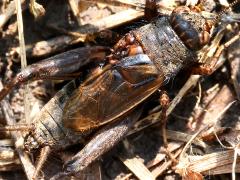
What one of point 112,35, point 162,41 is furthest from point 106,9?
point 162,41

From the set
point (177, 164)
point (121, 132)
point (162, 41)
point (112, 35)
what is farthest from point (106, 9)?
point (177, 164)

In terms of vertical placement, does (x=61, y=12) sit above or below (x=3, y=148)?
above

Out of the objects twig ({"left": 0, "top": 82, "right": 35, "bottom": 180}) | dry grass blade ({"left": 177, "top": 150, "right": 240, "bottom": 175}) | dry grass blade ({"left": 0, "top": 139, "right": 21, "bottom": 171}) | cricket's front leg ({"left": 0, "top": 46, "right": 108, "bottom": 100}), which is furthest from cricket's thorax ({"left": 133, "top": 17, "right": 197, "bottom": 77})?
dry grass blade ({"left": 0, "top": 139, "right": 21, "bottom": 171})

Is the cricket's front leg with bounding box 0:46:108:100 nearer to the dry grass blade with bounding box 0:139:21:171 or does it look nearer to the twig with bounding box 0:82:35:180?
the twig with bounding box 0:82:35:180

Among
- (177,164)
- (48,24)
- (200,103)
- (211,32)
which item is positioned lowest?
(177,164)

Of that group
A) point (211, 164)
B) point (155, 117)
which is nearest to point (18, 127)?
point (155, 117)

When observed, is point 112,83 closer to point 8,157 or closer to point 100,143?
point 100,143

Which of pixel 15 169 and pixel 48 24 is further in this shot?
pixel 48 24

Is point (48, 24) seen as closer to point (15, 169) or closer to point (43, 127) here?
point (43, 127)
